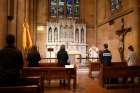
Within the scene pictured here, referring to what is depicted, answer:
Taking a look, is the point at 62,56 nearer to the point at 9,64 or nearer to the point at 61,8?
the point at 9,64

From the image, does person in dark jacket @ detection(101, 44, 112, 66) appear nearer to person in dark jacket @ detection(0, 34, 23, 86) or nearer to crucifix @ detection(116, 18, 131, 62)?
crucifix @ detection(116, 18, 131, 62)

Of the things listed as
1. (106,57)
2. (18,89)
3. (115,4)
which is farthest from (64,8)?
(18,89)

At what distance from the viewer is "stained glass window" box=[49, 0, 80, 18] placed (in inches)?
875

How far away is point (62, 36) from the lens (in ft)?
68.5

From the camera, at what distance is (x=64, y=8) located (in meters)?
22.5

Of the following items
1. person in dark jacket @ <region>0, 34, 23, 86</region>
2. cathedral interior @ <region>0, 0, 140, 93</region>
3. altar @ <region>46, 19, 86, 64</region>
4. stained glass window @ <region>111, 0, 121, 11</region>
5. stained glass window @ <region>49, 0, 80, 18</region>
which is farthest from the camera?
stained glass window @ <region>49, 0, 80, 18</region>

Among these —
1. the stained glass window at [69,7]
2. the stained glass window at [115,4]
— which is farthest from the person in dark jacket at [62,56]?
the stained glass window at [69,7]

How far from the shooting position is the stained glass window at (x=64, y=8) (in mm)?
22234

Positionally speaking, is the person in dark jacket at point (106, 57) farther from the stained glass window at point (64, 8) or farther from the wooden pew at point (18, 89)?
the stained glass window at point (64, 8)

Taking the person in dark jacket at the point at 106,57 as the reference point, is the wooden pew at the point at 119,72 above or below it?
below

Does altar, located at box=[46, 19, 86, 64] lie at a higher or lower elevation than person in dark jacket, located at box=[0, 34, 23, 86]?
higher

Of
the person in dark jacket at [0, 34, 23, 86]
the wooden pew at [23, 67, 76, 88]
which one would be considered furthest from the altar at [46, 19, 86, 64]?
the person in dark jacket at [0, 34, 23, 86]

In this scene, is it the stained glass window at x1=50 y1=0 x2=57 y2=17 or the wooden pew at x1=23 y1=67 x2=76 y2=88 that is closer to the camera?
the wooden pew at x1=23 y1=67 x2=76 y2=88

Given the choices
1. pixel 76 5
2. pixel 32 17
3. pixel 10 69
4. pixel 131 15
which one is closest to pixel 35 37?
pixel 32 17
